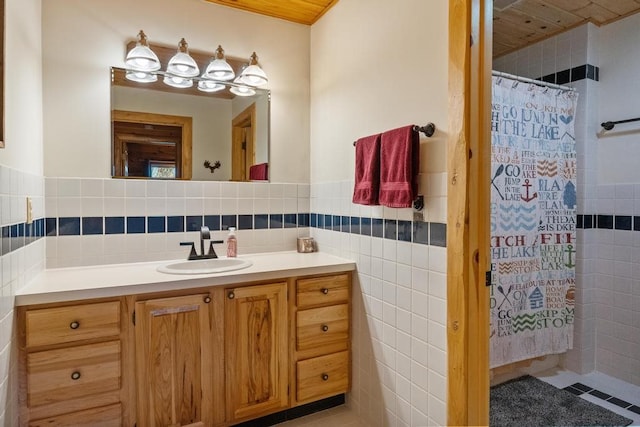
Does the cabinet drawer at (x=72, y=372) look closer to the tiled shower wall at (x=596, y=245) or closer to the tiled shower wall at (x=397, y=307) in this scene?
the tiled shower wall at (x=397, y=307)

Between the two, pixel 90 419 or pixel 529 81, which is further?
pixel 529 81

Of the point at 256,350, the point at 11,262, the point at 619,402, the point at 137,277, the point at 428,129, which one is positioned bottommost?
the point at 619,402

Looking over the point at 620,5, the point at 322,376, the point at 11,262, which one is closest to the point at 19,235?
the point at 11,262

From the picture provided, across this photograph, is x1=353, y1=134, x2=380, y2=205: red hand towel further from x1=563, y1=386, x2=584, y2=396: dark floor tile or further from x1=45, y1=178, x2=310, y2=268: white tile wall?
x1=563, y1=386, x2=584, y2=396: dark floor tile

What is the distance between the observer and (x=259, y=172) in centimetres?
243

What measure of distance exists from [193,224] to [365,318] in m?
1.16

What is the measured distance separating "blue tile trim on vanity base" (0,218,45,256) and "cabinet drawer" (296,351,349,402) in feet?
4.50

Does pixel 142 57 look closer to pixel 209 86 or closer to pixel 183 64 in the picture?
pixel 183 64

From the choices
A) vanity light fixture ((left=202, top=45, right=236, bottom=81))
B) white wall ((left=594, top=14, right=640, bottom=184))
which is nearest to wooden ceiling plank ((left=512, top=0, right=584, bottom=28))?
white wall ((left=594, top=14, right=640, bottom=184))

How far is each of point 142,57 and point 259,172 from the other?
3.00 ft

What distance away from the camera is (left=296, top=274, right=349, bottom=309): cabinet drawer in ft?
6.48

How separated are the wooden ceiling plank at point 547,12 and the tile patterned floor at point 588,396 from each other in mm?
2334

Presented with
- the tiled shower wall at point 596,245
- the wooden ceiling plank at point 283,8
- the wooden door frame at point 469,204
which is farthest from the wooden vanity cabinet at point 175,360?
the tiled shower wall at point 596,245

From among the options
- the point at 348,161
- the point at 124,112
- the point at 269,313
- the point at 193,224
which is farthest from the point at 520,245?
the point at 124,112
